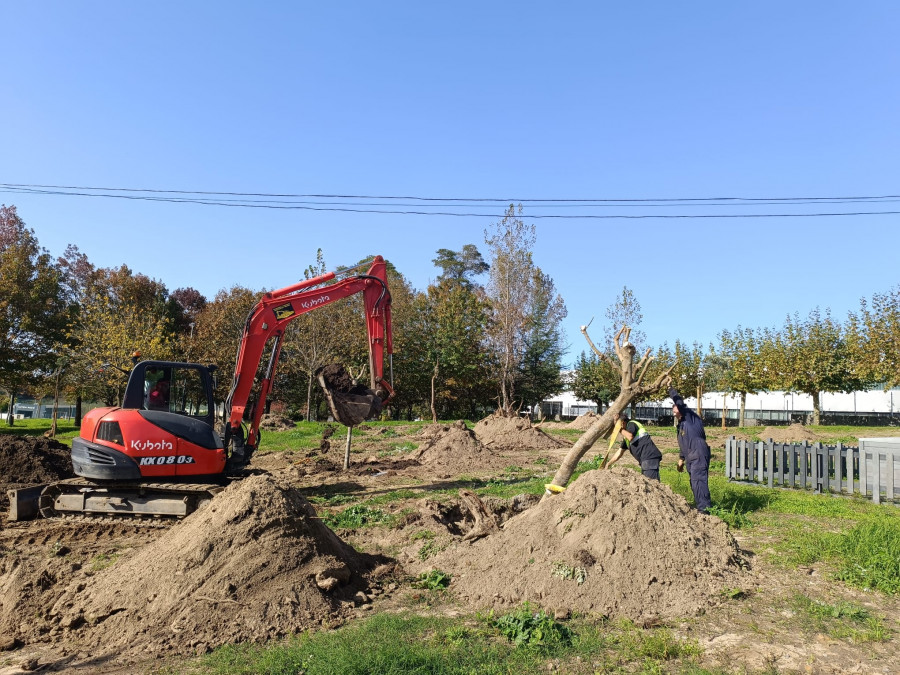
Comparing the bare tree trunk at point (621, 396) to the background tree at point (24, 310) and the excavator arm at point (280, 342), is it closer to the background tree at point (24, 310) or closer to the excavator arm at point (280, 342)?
the excavator arm at point (280, 342)

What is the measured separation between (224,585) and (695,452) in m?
6.58

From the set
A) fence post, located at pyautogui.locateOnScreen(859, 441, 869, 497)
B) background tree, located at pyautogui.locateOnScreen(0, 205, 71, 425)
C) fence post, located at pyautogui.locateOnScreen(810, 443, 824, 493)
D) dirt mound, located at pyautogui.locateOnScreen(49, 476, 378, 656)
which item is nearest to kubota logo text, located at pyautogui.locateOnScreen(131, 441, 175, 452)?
dirt mound, located at pyautogui.locateOnScreen(49, 476, 378, 656)

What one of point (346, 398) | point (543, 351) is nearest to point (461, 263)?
point (543, 351)

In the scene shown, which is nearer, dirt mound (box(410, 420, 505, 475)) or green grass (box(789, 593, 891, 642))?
green grass (box(789, 593, 891, 642))

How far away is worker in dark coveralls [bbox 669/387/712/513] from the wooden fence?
4488mm

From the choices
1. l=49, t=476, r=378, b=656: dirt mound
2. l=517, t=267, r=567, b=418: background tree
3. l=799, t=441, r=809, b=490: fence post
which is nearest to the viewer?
l=49, t=476, r=378, b=656: dirt mound

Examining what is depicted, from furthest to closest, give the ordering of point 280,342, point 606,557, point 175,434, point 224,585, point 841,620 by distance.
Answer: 1. point 280,342
2. point 175,434
3. point 606,557
4. point 224,585
5. point 841,620

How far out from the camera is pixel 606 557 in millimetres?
6457

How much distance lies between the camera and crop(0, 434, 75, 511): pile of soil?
44.8ft

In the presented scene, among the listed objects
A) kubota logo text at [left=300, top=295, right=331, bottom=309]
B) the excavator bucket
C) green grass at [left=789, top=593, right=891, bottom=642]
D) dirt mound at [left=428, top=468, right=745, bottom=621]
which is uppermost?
kubota logo text at [left=300, top=295, right=331, bottom=309]

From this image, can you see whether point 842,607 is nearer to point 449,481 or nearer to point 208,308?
point 449,481

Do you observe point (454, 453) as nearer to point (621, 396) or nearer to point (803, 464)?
point (803, 464)

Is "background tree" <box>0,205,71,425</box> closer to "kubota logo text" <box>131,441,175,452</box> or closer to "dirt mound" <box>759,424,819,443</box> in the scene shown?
"kubota logo text" <box>131,441,175,452</box>

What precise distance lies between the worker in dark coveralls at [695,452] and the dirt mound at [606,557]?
1.65 m
